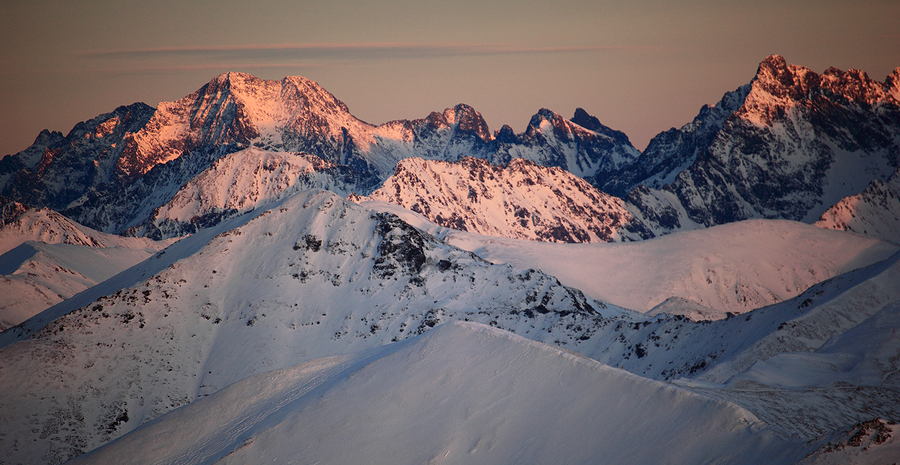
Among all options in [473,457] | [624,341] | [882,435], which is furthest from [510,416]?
[624,341]

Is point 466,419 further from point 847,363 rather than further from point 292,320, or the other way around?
point 292,320

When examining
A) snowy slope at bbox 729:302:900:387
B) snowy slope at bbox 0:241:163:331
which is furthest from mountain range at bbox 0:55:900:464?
snowy slope at bbox 0:241:163:331

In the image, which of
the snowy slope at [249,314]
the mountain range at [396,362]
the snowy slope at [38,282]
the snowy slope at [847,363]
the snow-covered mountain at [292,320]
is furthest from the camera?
the snowy slope at [38,282]

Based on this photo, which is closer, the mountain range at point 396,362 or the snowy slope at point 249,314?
the mountain range at point 396,362

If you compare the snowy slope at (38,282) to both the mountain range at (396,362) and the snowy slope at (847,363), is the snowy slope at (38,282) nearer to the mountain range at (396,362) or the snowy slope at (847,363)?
the mountain range at (396,362)

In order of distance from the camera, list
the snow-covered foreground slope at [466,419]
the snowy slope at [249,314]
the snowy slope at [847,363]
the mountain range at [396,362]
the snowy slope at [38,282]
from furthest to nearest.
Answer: the snowy slope at [38,282]
the snowy slope at [249,314]
the snowy slope at [847,363]
the mountain range at [396,362]
the snow-covered foreground slope at [466,419]

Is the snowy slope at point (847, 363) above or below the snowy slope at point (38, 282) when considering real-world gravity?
below

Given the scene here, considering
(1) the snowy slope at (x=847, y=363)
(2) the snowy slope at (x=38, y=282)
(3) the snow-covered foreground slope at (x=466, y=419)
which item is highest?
(2) the snowy slope at (x=38, y=282)

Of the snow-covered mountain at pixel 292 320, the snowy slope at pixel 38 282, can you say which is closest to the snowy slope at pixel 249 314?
the snow-covered mountain at pixel 292 320

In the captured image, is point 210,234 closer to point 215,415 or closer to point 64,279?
point 64,279

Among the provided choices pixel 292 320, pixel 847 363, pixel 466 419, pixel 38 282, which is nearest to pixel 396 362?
pixel 466 419
